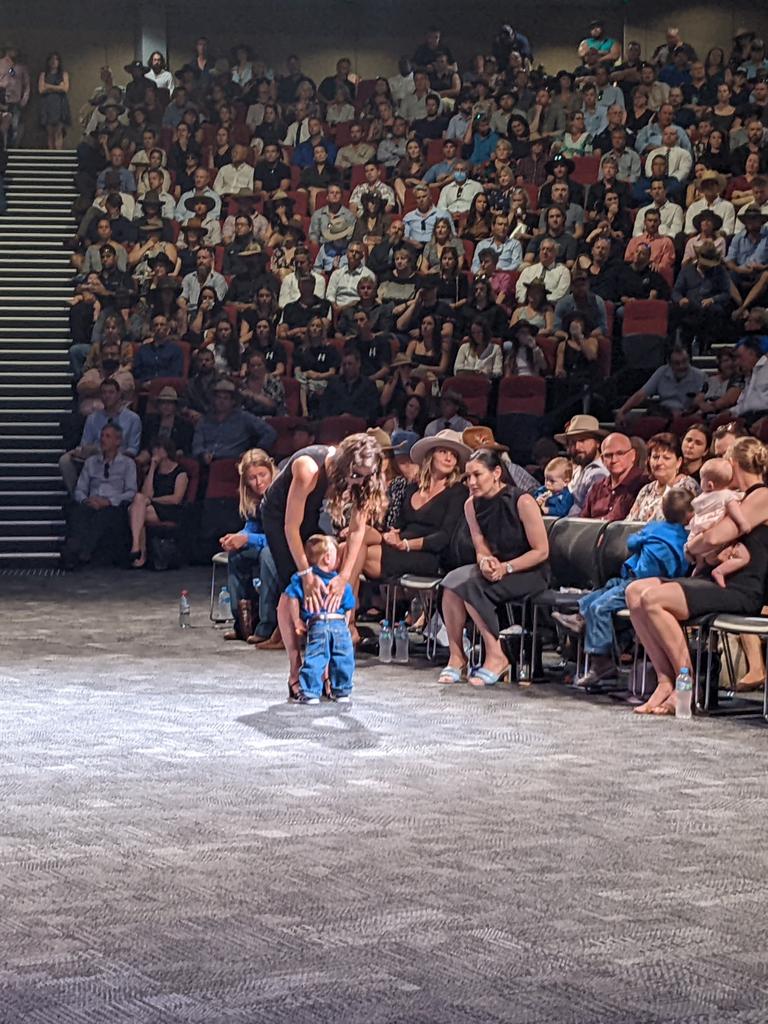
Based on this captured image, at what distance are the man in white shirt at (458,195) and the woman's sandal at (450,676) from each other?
8731 mm

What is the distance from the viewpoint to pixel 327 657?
677 cm

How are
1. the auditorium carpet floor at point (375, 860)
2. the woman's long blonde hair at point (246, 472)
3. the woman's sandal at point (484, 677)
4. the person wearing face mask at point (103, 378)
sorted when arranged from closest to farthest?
the auditorium carpet floor at point (375, 860)
the woman's sandal at point (484, 677)
the woman's long blonde hair at point (246, 472)
the person wearing face mask at point (103, 378)

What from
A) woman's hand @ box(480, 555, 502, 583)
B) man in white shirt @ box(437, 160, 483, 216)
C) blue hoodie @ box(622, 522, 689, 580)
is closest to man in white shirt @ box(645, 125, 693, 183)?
man in white shirt @ box(437, 160, 483, 216)

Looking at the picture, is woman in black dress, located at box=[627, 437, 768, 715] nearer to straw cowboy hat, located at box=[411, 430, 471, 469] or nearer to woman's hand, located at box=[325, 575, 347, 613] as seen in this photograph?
woman's hand, located at box=[325, 575, 347, 613]

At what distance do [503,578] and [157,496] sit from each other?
609 centimetres

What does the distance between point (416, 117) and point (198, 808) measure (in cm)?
1429

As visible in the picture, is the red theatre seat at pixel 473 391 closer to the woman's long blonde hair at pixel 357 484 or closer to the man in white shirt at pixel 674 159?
the man in white shirt at pixel 674 159

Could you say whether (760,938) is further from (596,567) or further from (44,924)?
(596,567)

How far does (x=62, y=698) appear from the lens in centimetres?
678

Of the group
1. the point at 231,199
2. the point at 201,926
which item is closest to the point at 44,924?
the point at 201,926

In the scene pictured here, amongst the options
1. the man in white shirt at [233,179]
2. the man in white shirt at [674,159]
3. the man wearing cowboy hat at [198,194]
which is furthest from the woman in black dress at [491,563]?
the man in white shirt at [233,179]

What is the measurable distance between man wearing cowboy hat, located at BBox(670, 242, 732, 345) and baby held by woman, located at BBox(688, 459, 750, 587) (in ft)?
20.3

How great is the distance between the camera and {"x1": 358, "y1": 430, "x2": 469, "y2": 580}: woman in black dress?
27.4 ft

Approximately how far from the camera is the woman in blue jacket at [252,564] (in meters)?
8.60
